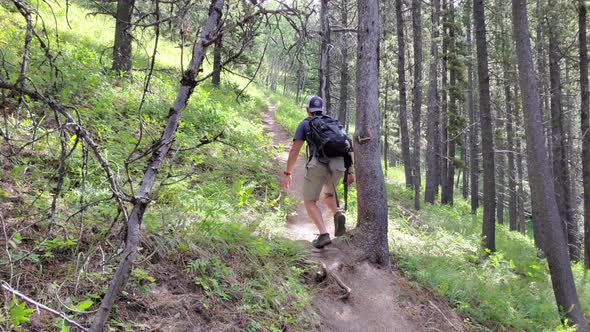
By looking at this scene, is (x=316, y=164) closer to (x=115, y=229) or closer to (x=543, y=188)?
(x=115, y=229)

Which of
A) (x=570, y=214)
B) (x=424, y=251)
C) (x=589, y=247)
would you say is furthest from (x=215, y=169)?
(x=570, y=214)

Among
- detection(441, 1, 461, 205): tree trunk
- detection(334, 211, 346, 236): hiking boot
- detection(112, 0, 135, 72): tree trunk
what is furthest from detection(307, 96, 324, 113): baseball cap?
detection(441, 1, 461, 205): tree trunk

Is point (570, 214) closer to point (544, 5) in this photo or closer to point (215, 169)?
point (544, 5)

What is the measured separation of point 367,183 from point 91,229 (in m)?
3.54

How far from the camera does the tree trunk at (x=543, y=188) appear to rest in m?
6.80

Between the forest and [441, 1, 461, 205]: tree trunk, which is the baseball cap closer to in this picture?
the forest

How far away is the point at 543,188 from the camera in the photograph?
23.0 feet

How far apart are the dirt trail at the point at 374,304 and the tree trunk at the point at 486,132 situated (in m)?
4.91

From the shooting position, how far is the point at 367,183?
219 inches

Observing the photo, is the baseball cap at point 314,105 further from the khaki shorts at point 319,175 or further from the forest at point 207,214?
the khaki shorts at point 319,175

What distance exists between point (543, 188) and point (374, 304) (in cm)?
429

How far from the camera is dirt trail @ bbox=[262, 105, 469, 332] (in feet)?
14.7

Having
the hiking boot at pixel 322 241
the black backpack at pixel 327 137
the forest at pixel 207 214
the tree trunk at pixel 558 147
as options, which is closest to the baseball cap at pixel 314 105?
the black backpack at pixel 327 137

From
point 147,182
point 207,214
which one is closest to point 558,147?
point 207,214
